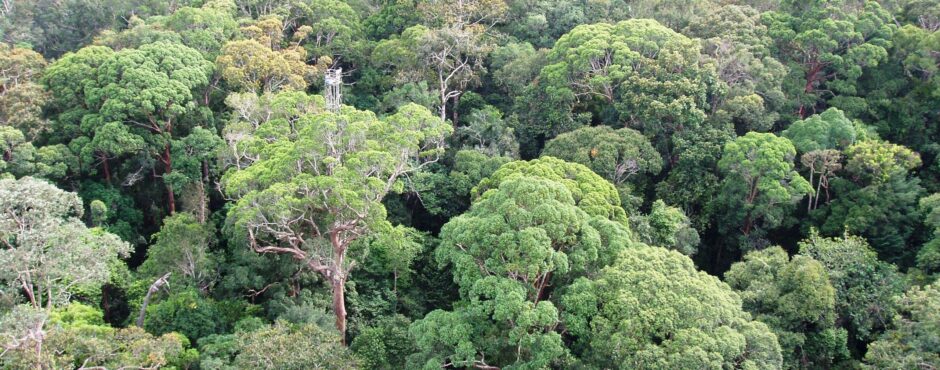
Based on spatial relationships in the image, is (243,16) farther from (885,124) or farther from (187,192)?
(885,124)

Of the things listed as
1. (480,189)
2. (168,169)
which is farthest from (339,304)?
(168,169)

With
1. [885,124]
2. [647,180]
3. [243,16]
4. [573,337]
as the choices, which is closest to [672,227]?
[647,180]

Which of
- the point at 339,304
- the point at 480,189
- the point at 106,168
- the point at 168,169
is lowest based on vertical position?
the point at 339,304

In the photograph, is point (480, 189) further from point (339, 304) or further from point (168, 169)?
point (168, 169)

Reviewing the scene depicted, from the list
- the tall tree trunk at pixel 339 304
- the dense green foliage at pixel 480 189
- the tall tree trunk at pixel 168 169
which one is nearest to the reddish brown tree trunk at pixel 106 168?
the dense green foliage at pixel 480 189

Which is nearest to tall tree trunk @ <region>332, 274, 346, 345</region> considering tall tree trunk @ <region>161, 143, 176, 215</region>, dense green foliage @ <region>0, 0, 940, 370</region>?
dense green foliage @ <region>0, 0, 940, 370</region>

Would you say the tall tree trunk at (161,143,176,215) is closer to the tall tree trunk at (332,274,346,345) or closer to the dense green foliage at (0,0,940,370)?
the dense green foliage at (0,0,940,370)

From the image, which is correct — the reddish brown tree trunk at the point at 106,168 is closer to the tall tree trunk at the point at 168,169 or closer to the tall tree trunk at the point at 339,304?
the tall tree trunk at the point at 168,169

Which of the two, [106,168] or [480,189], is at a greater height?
[480,189]

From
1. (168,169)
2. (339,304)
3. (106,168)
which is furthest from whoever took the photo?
(168,169)
